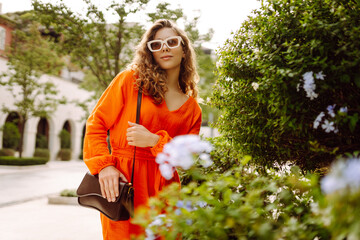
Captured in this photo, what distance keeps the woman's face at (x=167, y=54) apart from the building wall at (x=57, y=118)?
67.9ft

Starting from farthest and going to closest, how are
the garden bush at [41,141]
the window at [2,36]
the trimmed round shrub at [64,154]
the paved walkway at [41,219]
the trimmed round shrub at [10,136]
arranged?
the trimmed round shrub at [64,154], the garden bush at [41,141], the window at [2,36], the trimmed round shrub at [10,136], the paved walkway at [41,219]

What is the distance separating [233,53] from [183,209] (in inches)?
54.8

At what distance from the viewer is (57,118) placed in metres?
30.0

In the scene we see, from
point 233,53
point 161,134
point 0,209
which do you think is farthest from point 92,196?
point 0,209

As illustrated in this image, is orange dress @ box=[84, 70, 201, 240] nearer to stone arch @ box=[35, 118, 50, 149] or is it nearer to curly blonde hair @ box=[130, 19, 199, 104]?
curly blonde hair @ box=[130, 19, 199, 104]

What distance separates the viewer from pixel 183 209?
131cm

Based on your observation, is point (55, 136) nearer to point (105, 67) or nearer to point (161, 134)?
point (105, 67)

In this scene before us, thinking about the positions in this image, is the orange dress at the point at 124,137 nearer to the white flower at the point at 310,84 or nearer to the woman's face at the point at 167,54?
the woman's face at the point at 167,54

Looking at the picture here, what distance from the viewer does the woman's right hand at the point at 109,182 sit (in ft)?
6.93

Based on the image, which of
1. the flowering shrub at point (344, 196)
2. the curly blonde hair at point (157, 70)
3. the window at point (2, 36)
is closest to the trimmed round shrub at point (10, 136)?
the window at point (2, 36)

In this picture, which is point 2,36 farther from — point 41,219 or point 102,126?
point 102,126

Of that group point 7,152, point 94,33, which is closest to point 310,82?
point 94,33

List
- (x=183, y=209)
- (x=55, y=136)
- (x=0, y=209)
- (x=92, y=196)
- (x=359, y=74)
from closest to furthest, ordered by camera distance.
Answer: (x=183, y=209) → (x=359, y=74) → (x=92, y=196) → (x=0, y=209) → (x=55, y=136)

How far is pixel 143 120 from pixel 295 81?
1.07 metres
